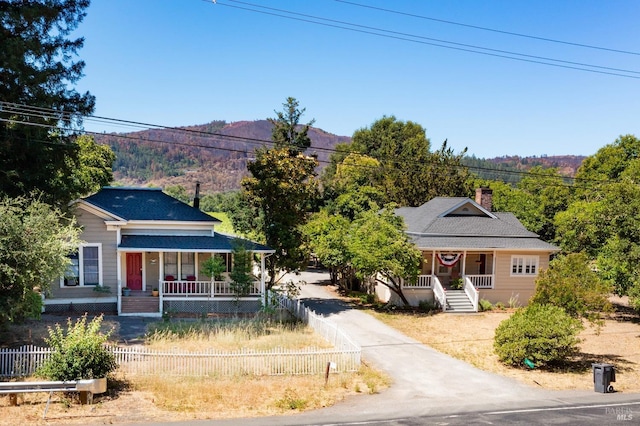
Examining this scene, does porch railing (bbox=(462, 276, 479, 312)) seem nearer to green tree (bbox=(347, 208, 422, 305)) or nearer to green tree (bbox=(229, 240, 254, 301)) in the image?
green tree (bbox=(347, 208, 422, 305))

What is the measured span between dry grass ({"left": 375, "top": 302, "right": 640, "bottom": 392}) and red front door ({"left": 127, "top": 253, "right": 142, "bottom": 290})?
12650 millimetres

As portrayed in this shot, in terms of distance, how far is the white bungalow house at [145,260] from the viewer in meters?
23.2

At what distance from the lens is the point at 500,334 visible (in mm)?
18078

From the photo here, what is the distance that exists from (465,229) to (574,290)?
12616 mm

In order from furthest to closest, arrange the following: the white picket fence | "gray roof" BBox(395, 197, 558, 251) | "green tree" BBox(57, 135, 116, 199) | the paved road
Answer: "green tree" BBox(57, 135, 116, 199) < "gray roof" BBox(395, 197, 558, 251) < the white picket fence < the paved road

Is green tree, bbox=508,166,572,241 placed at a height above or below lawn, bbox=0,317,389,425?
above

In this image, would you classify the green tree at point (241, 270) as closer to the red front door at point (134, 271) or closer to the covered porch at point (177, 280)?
the covered porch at point (177, 280)

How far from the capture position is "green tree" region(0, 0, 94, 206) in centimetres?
1906

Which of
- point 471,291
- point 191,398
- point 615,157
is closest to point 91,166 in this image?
point 471,291

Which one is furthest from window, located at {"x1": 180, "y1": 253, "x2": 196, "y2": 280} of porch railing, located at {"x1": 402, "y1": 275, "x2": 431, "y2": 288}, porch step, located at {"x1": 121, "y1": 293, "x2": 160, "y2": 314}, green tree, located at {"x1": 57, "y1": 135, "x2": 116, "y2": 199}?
green tree, located at {"x1": 57, "y1": 135, "x2": 116, "y2": 199}

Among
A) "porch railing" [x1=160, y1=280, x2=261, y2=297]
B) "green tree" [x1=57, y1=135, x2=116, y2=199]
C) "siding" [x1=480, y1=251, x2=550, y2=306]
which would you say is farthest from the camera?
"green tree" [x1=57, y1=135, x2=116, y2=199]

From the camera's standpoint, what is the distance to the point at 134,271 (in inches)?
995

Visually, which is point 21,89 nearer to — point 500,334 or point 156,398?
point 156,398

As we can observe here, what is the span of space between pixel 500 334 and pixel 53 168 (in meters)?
19.7
